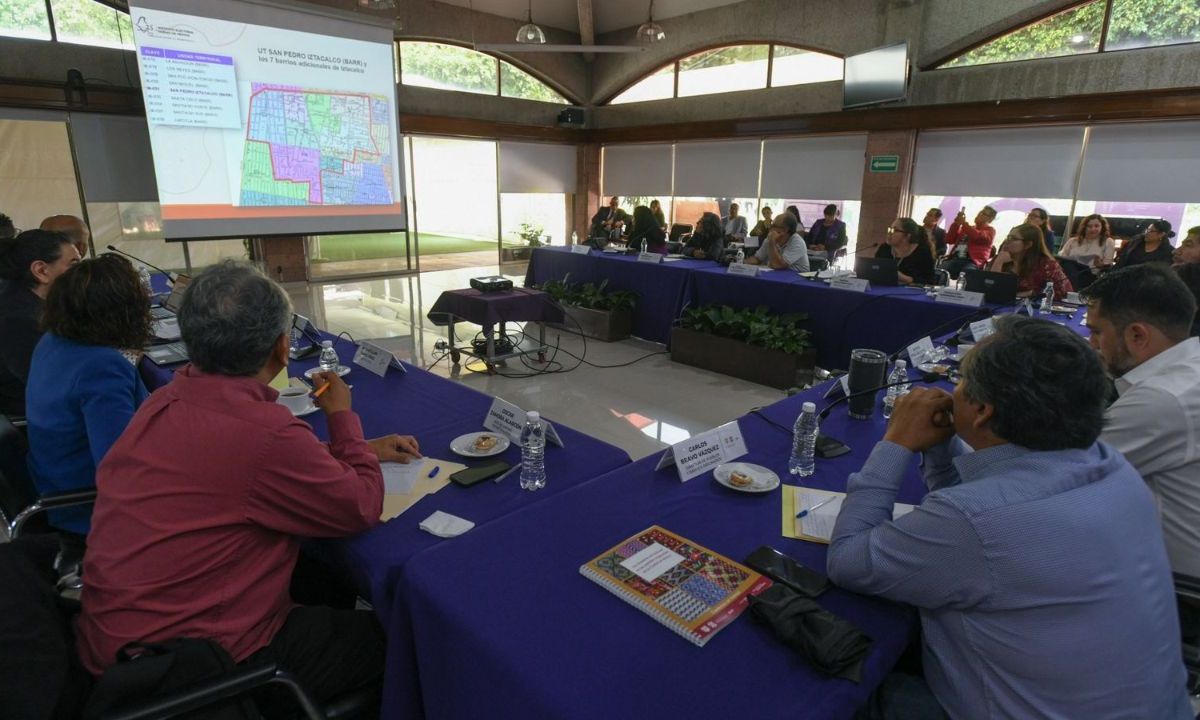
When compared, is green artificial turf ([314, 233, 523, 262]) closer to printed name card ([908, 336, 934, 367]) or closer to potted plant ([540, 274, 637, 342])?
potted plant ([540, 274, 637, 342])

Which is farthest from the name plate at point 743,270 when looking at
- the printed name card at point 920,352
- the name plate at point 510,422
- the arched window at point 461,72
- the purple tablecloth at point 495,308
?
the arched window at point 461,72

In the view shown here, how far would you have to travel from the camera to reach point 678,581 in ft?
3.63

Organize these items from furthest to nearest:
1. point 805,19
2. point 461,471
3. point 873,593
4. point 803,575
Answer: point 805,19
point 461,471
point 803,575
point 873,593

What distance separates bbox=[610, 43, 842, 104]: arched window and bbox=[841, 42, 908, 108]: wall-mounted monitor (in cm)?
59

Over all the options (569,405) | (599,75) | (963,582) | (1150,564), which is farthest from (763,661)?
(599,75)

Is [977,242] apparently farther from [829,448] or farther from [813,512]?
[813,512]

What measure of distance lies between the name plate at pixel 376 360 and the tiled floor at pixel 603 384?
1.49 m

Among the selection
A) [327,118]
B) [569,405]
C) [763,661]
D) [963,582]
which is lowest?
[569,405]

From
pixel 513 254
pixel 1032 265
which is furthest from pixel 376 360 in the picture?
pixel 513 254

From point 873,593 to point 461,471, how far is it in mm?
959

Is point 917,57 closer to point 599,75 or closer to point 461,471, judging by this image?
point 599,75

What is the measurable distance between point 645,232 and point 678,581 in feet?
20.4

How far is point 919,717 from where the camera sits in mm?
958

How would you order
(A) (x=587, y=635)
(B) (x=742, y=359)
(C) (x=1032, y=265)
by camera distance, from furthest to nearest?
1. (B) (x=742, y=359)
2. (C) (x=1032, y=265)
3. (A) (x=587, y=635)
